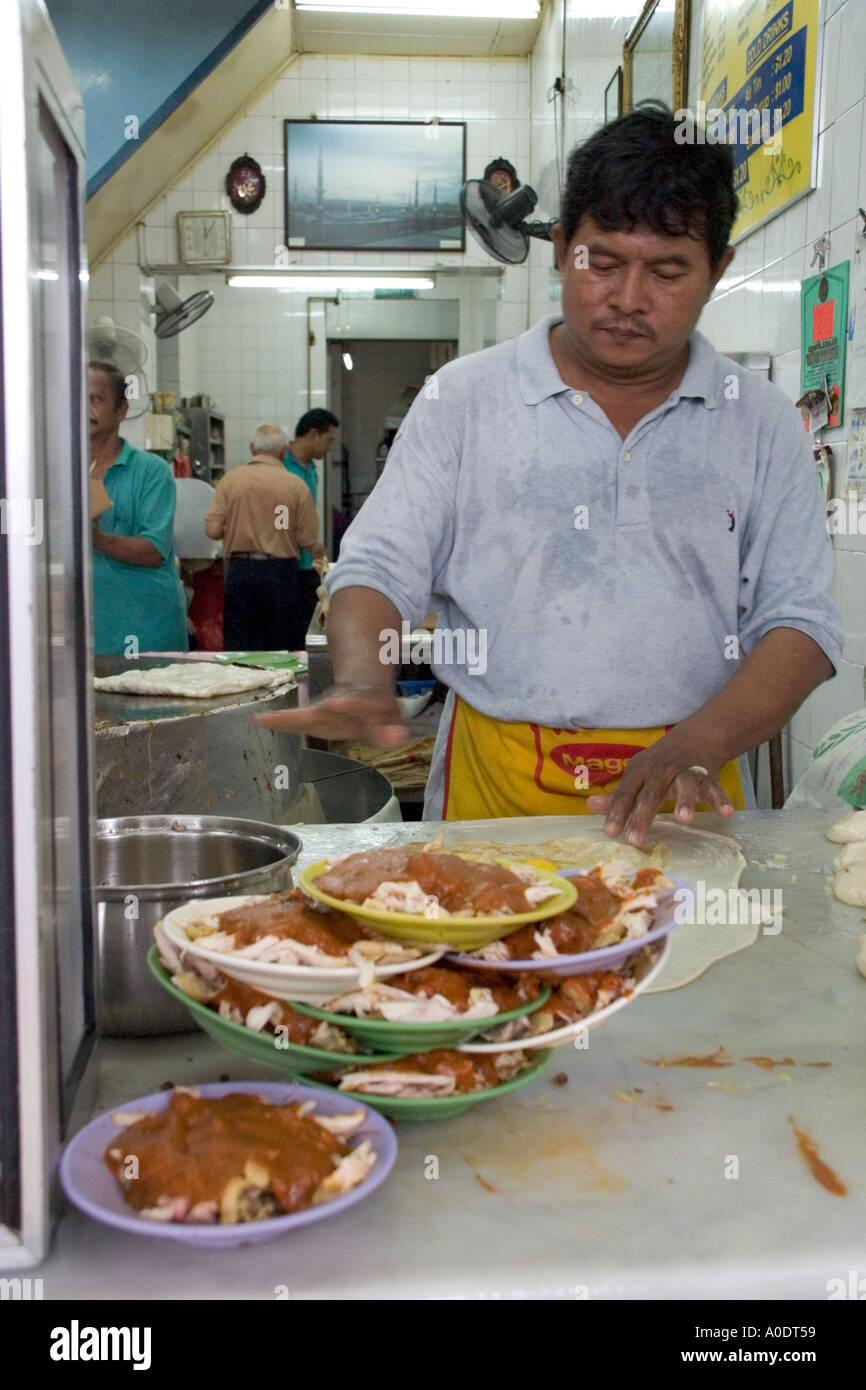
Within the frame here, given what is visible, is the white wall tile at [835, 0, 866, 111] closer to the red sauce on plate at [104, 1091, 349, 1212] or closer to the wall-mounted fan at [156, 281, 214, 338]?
the red sauce on plate at [104, 1091, 349, 1212]

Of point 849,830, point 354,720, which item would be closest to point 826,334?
point 849,830

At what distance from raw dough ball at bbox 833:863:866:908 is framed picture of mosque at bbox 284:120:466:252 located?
27.8 ft

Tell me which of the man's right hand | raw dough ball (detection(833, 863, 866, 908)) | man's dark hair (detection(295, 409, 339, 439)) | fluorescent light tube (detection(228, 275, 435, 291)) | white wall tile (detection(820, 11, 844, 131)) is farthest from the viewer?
fluorescent light tube (detection(228, 275, 435, 291))

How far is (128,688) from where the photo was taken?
2963mm

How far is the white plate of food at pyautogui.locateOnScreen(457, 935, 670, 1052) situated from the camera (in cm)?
89

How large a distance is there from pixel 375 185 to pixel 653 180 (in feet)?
26.3

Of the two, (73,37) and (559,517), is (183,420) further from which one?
(559,517)

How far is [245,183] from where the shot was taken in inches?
352

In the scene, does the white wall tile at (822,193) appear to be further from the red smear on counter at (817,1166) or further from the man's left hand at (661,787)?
the red smear on counter at (817,1166)

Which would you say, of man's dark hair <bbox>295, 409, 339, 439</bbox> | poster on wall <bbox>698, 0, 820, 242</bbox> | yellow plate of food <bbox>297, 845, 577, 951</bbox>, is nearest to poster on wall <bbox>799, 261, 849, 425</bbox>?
poster on wall <bbox>698, 0, 820, 242</bbox>

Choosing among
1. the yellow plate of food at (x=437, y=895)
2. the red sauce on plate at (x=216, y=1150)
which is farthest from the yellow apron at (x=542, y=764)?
the red sauce on plate at (x=216, y=1150)

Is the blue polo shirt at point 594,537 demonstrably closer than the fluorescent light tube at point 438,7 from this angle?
Yes

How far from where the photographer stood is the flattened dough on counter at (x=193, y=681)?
9.57 ft

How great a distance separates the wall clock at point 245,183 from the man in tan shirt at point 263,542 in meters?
3.15
